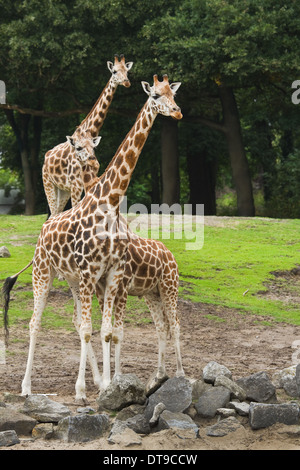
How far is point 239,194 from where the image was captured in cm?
2933

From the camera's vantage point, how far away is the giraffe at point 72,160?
45.9ft

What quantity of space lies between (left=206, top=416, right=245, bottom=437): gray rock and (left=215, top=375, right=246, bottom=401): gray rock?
2.12 ft

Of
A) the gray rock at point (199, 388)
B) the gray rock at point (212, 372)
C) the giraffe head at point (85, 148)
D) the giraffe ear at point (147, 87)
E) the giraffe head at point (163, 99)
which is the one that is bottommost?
the gray rock at point (199, 388)

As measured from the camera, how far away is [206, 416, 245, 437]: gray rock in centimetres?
→ 872

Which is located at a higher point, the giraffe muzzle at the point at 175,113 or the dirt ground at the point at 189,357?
the giraffe muzzle at the point at 175,113

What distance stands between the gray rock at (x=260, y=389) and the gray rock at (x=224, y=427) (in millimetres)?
855

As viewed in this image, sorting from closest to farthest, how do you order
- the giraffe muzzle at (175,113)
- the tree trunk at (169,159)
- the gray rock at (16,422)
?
1. the gray rock at (16,422)
2. the giraffe muzzle at (175,113)
3. the tree trunk at (169,159)

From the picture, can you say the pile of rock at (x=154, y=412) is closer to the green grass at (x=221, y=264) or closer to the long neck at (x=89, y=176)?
the long neck at (x=89, y=176)

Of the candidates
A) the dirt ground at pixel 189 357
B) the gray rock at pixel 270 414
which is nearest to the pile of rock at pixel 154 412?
the gray rock at pixel 270 414

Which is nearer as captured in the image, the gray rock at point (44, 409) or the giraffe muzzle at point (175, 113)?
the gray rock at point (44, 409)

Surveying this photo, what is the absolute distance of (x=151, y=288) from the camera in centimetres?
1062

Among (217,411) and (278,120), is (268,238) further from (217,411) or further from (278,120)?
(217,411)
